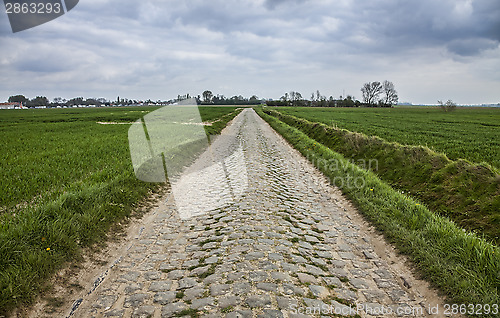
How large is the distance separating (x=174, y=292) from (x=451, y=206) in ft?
22.9

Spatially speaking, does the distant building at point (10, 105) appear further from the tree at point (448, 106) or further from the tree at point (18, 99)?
the tree at point (448, 106)

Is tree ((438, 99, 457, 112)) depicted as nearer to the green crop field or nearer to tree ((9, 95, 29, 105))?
the green crop field

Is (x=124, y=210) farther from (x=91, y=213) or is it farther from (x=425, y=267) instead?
(x=425, y=267)

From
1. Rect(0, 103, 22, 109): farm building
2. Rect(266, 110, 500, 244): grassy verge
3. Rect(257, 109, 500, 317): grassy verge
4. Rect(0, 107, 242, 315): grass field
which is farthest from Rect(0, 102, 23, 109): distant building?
Rect(257, 109, 500, 317): grassy verge

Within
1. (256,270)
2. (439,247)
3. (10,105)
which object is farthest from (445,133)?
(10,105)

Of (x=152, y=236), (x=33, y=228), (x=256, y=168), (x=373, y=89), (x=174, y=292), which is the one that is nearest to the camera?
(x=174, y=292)

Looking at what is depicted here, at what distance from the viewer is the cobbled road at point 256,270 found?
353 cm

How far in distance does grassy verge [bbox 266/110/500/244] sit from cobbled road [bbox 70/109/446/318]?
7.64 ft

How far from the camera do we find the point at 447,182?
8.05 metres

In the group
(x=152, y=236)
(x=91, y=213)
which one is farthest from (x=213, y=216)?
(x=91, y=213)

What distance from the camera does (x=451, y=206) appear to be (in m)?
7.29

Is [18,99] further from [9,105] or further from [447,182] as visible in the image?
[447,182]

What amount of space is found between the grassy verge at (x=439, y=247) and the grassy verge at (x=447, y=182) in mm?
884

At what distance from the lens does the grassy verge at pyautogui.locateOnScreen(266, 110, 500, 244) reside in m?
6.35
